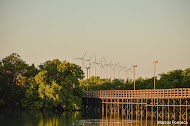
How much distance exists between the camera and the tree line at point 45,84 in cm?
9531

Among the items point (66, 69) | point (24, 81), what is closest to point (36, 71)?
point (24, 81)

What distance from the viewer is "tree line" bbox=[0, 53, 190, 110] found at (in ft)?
313

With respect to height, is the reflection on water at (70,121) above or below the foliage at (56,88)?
below

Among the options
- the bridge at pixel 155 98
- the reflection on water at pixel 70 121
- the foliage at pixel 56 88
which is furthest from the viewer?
the foliage at pixel 56 88

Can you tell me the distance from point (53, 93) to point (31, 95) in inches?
284

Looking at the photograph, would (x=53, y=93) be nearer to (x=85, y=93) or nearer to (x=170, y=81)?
(x=85, y=93)

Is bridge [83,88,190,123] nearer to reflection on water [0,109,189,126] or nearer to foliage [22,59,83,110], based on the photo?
foliage [22,59,83,110]

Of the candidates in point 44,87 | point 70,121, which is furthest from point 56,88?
point 70,121

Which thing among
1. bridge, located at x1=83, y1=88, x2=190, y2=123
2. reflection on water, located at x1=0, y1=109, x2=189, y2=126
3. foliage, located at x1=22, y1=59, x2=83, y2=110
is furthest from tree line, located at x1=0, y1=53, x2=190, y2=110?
Result: reflection on water, located at x1=0, y1=109, x2=189, y2=126

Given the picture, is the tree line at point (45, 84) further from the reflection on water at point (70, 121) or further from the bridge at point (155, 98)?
the reflection on water at point (70, 121)

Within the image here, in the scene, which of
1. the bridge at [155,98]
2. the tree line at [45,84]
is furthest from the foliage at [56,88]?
the bridge at [155,98]

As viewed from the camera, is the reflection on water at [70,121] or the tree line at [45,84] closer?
the reflection on water at [70,121]

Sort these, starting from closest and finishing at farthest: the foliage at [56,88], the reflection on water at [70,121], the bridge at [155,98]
Result: 1. the reflection on water at [70,121]
2. the bridge at [155,98]
3. the foliage at [56,88]

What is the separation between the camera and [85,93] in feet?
326
